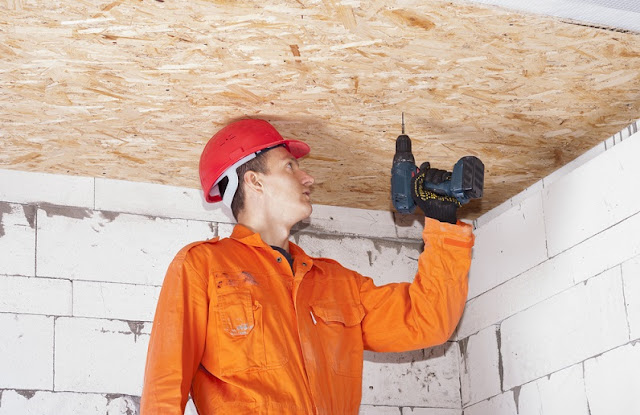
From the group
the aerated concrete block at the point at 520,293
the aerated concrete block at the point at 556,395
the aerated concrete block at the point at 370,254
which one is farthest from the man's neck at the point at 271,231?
the aerated concrete block at the point at 556,395

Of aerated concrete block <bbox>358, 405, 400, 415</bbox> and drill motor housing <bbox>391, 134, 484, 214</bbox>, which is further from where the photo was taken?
aerated concrete block <bbox>358, 405, 400, 415</bbox>

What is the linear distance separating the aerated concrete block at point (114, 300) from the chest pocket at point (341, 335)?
3.13 feet

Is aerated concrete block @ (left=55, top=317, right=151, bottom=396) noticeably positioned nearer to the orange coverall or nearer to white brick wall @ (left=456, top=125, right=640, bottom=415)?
the orange coverall

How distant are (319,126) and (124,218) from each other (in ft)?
3.41

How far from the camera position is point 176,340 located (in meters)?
3.06

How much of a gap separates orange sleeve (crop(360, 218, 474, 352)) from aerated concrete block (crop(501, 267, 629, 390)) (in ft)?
1.47

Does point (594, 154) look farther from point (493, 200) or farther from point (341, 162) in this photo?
point (341, 162)

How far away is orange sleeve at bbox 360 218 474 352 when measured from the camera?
3354 millimetres

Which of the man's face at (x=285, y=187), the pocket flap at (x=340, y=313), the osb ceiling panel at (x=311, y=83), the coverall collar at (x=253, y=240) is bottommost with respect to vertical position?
the pocket flap at (x=340, y=313)

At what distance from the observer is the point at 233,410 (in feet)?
9.99

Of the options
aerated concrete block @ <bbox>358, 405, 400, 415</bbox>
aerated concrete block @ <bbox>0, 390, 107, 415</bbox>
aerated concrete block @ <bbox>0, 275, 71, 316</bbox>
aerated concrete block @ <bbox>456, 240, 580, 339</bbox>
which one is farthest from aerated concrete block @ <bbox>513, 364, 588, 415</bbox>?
aerated concrete block @ <bbox>0, 275, 71, 316</bbox>

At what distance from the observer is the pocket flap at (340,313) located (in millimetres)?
3389

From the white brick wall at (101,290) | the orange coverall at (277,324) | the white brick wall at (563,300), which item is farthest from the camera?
the white brick wall at (101,290)

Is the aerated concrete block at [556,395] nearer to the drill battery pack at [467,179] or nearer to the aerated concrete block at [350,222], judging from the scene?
the drill battery pack at [467,179]
